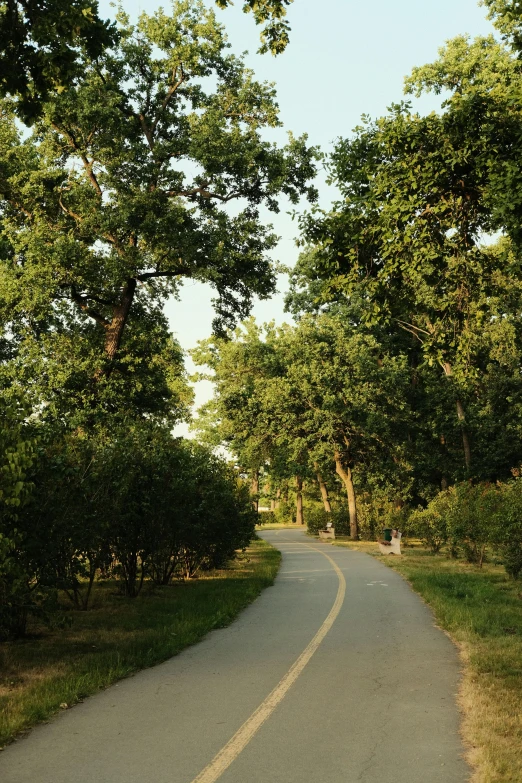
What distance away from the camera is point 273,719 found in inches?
248

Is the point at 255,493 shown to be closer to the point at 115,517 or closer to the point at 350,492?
the point at 350,492

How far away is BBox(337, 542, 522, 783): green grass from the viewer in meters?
5.38

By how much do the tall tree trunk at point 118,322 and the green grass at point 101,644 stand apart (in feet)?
33.4

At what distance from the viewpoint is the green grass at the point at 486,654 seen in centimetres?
538

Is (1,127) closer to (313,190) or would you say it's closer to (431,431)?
(313,190)

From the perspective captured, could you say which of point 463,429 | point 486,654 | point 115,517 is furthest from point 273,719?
point 463,429

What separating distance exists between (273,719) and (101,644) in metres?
4.32

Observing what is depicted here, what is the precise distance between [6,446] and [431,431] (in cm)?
4018

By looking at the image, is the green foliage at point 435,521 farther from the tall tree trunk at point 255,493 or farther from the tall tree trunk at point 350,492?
the tall tree trunk at point 350,492

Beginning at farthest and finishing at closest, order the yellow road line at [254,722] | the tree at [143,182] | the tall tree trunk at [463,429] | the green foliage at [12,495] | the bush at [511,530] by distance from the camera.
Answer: the tall tree trunk at [463,429], the tree at [143,182], the bush at [511,530], the green foliage at [12,495], the yellow road line at [254,722]

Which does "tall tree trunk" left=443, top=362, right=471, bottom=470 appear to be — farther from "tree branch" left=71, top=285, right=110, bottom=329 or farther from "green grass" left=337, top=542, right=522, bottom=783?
"tree branch" left=71, top=285, right=110, bottom=329

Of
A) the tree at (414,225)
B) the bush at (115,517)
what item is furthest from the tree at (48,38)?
the bush at (115,517)

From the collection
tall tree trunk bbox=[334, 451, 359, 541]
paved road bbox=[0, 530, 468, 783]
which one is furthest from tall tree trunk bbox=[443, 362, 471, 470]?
paved road bbox=[0, 530, 468, 783]

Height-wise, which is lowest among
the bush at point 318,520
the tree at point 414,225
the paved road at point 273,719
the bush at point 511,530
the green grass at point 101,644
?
the paved road at point 273,719
